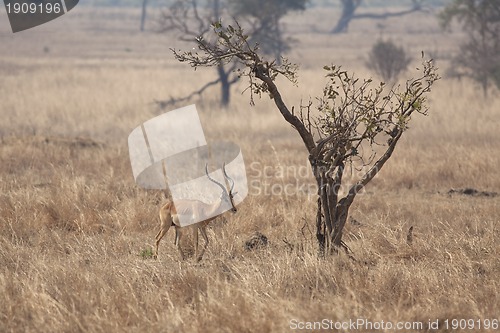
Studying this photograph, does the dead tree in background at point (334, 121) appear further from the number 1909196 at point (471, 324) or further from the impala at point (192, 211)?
the number 1909196 at point (471, 324)

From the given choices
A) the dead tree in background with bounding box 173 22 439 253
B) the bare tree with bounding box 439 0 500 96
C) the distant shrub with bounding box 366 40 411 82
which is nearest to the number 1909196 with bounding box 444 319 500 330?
the dead tree in background with bounding box 173 22 439 253

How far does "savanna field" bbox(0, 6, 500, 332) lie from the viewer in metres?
5.48

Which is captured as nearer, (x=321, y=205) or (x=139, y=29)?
(x=321, y=205)

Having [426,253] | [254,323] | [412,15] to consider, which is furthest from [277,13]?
[412,15]

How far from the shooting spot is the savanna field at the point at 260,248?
548cm

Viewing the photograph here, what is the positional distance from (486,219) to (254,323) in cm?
488

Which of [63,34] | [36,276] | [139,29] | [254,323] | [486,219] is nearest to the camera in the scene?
[254,323]

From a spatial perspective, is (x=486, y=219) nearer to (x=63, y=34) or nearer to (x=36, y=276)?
(x=36, y=276)

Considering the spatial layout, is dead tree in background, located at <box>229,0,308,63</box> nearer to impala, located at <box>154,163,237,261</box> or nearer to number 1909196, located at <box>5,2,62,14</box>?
number 1909196, located at <box>5,2,62,14</box>

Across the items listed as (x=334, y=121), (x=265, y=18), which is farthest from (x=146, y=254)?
(x=265, y=18)

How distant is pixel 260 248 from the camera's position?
25.4 feet

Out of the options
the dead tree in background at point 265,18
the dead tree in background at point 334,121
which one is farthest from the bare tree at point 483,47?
the dead tree in background at point 334,121

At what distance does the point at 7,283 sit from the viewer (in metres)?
6.13

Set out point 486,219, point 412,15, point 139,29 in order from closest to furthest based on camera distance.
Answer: point 486,219, point 139,29, point 412,15
